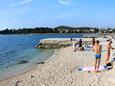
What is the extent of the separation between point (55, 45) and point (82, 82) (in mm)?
38714

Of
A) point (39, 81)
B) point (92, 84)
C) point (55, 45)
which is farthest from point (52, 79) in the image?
point (55, 45)

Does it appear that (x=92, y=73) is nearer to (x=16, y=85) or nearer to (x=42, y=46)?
(x=16, y=85)

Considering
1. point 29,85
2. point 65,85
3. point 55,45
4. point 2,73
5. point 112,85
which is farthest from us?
point 55,45

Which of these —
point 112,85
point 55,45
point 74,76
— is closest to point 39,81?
point 74,76

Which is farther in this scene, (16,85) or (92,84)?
(16,85)

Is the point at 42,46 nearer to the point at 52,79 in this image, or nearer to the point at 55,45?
the point at 55,45

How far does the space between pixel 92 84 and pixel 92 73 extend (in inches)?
104

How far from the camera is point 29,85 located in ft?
46.4

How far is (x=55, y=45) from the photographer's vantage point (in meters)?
52.2

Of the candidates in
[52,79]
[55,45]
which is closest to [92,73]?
[52,79]

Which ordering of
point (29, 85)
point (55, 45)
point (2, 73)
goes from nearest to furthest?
point (29, 85), point (2, 73), point (55, 45)

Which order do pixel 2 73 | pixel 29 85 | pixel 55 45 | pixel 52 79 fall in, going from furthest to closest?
pixel 55 45 → pixel 2 73 → pixel 52 79 → pixel 29 85

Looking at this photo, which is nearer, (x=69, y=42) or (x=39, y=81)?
(x=39, y=81)

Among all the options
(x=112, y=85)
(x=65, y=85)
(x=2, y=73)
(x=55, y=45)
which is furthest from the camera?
(x=55, y=45)
